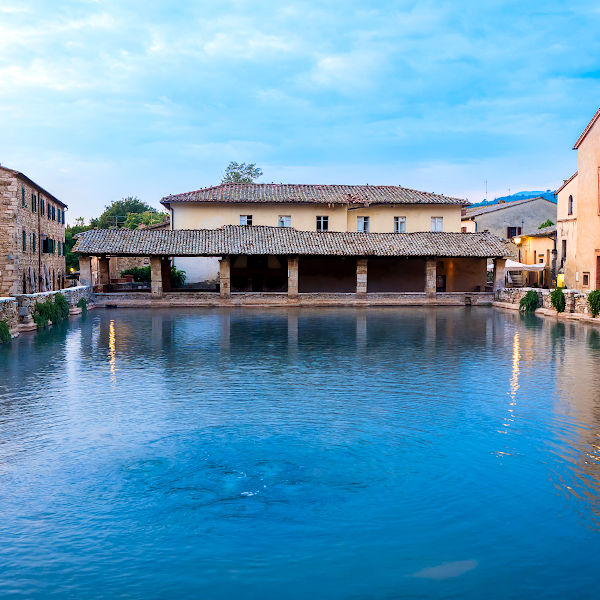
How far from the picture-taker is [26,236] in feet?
113

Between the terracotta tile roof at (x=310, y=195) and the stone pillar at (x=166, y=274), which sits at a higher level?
the terracotta tile roof at (x=310, y=195)

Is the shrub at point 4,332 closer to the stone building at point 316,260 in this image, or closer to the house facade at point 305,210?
the stone building at point 316,260

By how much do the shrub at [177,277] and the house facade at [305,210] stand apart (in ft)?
1.73

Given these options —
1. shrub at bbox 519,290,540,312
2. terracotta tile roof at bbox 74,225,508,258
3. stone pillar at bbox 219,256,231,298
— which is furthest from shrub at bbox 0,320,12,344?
shrub at bbox 519,290,540,312

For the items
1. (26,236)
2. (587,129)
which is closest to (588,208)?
(587,129)

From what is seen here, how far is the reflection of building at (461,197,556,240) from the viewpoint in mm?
58188

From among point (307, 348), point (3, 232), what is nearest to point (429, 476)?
point (307, 348)

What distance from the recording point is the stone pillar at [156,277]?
3808 centimetres

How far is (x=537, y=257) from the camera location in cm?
5181

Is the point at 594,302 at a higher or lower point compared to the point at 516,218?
lower

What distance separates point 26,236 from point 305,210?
18.8m

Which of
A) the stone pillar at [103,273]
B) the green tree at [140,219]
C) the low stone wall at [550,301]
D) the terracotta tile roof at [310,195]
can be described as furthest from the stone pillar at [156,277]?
the green tree at [140,219]

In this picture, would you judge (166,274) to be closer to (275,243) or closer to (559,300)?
(275,243)

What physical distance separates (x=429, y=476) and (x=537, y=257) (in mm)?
47195
